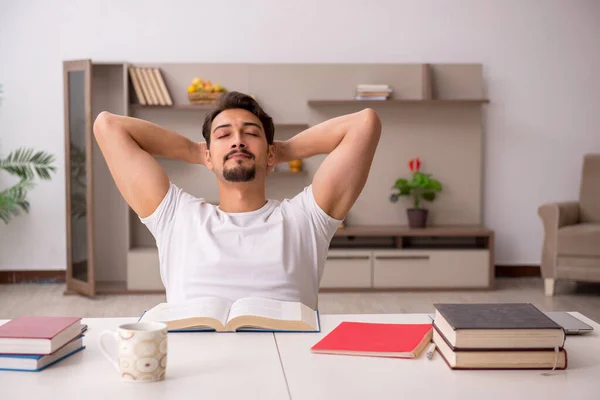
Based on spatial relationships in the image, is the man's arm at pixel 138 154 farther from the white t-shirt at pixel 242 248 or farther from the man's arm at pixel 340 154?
the man's arm at pixel 340 154

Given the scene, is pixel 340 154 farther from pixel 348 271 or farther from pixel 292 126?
pixel 292 126

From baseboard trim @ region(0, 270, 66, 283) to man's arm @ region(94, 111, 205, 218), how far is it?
3.79m

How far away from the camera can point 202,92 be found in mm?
5293

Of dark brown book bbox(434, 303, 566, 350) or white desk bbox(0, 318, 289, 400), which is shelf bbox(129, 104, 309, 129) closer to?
white desk bbox(0, 318, 289, 400)

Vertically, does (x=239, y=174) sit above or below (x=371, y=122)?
below

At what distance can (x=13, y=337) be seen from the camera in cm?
129

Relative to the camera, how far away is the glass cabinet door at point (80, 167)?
5047 mm

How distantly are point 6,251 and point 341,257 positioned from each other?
2.61m

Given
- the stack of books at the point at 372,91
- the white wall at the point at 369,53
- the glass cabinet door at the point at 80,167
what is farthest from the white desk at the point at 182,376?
the white wall at the point at 369,53

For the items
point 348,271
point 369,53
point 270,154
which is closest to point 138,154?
point 270,154

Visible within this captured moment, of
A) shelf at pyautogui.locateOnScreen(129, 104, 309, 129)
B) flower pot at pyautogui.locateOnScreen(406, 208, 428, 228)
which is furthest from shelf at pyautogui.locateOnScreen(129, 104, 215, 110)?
flower pot at pyautogui.locateOnScreen(406, 208, 428, 228)

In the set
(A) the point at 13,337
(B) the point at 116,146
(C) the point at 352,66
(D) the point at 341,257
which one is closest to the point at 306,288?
(B) the point at 116,146

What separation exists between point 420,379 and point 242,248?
0.82m

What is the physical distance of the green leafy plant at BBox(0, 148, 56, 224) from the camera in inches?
206
